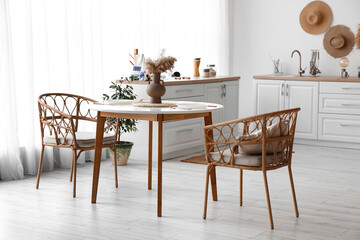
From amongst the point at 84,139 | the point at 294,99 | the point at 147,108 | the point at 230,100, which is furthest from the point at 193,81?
the point at 147,108

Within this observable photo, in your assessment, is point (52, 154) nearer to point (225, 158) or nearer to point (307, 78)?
point (225, 158)

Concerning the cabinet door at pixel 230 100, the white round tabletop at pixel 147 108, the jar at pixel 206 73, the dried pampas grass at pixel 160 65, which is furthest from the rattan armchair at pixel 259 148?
the cabinet door at pixel 230 100

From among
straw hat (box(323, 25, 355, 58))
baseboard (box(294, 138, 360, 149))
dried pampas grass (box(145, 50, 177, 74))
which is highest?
straw hat (box(323, 25, 355, 58))

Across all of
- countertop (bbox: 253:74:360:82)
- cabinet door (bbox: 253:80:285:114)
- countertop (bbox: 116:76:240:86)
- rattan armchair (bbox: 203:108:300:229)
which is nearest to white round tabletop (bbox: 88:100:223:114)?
rattan armchair (bbox: 203:108:300:229)

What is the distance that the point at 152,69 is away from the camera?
12.8 ft

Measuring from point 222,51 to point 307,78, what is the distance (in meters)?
1.36

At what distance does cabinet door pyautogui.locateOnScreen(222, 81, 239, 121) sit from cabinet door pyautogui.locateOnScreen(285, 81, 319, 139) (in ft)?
2.08

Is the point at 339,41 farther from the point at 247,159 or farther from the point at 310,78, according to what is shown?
the point at 247,159

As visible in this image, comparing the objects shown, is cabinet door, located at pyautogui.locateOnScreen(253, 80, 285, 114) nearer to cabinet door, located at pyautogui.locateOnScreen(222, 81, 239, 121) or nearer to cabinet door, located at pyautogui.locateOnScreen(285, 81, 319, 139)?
cabinet door, located at pyautogui.locateOnScreen(285, 81, 319, 139)

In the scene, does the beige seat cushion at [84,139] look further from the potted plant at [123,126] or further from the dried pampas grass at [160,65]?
the potted plant at [123,126]

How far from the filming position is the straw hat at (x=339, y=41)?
6785 millimetres

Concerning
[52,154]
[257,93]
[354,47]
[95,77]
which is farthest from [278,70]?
[52,154]

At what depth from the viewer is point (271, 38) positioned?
7.41m

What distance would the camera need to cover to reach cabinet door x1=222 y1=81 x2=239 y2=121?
653 centimetres
